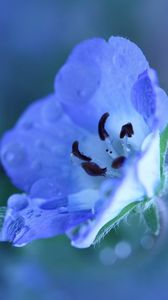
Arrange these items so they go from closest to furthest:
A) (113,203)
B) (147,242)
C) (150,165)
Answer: (113,203), (150,165), (147,242)

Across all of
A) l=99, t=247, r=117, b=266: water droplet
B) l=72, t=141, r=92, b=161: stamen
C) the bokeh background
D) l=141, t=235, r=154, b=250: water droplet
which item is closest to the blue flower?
l=72, t=141, r=92, b=161: stamen

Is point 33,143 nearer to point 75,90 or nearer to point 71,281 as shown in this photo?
point 75,90

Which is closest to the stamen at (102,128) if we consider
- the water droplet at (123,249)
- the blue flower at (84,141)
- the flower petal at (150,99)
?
the blue flower at (84,141)

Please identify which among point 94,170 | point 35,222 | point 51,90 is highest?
point 51,90

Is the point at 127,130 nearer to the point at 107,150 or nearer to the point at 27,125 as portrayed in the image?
the point at 107,150

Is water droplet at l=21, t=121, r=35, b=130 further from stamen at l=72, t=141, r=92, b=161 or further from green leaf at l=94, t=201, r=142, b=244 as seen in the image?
green leaf at l=94, t=201, r=142, b=244

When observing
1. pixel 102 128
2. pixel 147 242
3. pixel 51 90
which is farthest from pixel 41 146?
pixel 51 90

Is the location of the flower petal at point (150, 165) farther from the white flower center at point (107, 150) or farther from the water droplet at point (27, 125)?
the water droplet at point (27, 125)
